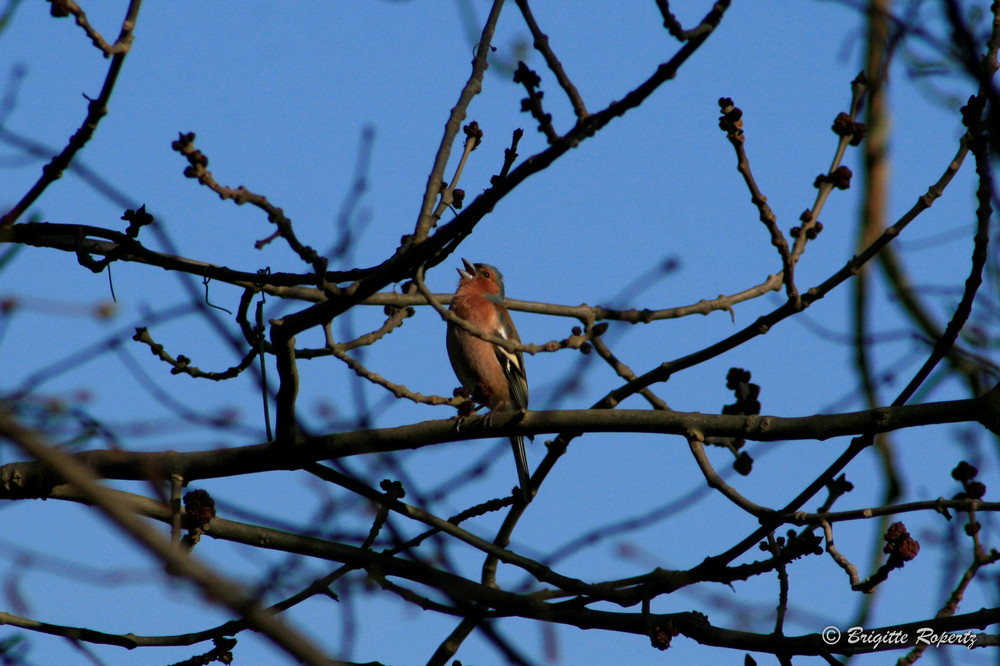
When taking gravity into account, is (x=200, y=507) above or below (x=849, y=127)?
below

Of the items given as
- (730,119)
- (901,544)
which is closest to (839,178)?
(730,119)

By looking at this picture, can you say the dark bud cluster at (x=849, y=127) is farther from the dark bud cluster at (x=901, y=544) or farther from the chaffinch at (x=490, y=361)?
the chaffinch at (x=490, y=361)

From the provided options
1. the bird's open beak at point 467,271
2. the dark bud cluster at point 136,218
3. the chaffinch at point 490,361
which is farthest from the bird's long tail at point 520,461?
the dark bud cluster at point 136,218

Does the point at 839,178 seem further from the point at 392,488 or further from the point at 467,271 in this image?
the point at 467,271

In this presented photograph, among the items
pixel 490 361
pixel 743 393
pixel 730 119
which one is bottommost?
pixel 743 393

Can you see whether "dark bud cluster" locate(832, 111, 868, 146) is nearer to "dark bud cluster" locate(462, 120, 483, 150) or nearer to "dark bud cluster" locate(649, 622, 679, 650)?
"dark bud cluster" locate(462, 120, 483, 150)

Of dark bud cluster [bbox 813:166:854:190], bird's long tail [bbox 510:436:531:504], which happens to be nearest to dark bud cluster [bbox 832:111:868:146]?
dark bud cluster [bbox 813:166:854:190]

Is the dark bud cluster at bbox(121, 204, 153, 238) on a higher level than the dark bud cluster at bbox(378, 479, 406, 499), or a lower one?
higher

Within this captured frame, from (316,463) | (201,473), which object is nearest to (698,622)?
(316,463)

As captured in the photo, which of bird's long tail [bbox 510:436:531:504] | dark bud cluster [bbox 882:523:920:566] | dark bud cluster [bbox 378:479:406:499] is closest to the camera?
dark bud cluster [bbox 882:523:920:566]

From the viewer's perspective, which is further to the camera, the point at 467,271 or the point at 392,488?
the point at 467,271

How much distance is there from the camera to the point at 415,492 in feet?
9.75

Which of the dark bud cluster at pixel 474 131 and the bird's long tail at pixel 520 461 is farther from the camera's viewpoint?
the bird's long tail at pixel 520 461

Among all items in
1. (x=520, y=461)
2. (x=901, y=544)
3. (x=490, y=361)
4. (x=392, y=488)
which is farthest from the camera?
(x=490, y=361)
